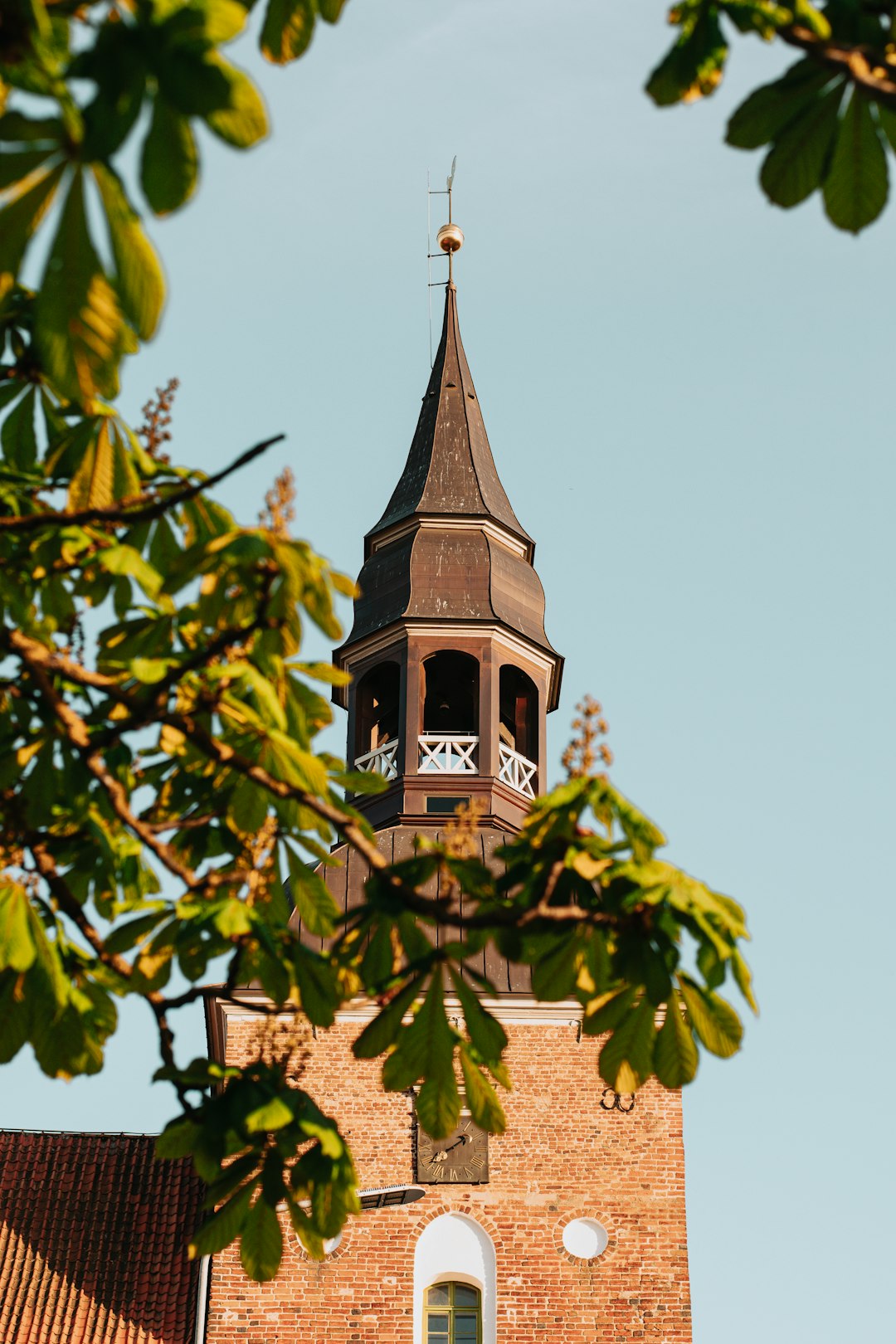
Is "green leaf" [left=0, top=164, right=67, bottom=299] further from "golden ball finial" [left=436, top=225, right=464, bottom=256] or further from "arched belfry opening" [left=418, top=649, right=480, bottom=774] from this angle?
"golden ball finial" [left=436, top=225, right=464, bottom=256]

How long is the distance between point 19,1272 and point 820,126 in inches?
645

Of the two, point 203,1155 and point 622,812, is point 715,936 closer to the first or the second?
point 622,812

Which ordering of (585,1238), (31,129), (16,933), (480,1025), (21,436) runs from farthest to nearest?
(585,1238) < (21,436) < (480,1025) < (16,933) < (31,129)

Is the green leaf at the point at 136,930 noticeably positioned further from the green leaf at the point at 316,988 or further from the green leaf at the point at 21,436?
the green leaf at the point at 21,436

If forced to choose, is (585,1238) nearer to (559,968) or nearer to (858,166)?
(559,968)

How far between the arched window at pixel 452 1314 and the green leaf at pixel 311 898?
12445 millimetres

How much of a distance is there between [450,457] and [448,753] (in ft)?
16.7

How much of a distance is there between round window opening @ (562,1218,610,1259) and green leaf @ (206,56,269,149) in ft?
49.9

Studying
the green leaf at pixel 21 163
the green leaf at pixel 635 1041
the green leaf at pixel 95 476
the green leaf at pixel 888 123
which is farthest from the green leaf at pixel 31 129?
the green leaf at pixel 635 1041

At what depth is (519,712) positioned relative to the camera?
69.7 feet

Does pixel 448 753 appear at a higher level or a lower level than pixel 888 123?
higher

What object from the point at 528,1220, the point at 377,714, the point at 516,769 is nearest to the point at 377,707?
the point at 377,714

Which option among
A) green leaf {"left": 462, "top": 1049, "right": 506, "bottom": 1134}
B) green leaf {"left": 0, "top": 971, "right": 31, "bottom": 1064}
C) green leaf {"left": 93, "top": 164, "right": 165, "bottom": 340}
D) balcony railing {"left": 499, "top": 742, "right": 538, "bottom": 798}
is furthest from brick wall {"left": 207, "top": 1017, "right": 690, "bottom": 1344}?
green leaf {"left": 93, "top": 164, "right": 165, "bottom": 340}

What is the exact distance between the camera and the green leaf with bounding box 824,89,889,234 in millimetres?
4285
